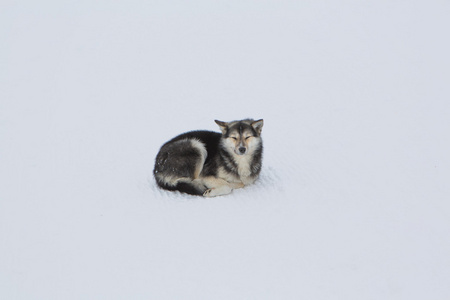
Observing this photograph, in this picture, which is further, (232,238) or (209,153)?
(209,153)

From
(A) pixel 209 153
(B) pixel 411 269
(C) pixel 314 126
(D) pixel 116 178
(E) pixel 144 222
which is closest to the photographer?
(B) pixel 411 269

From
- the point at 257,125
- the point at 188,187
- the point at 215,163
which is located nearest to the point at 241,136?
the point at 257,125

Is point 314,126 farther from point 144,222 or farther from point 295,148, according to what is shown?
point 144,222

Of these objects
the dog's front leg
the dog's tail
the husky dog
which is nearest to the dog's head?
the husky dog

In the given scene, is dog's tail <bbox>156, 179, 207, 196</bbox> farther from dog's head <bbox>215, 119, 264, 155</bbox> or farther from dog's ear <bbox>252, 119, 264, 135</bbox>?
dog's ear <bbox>252, 119, 264, 135</bbox>

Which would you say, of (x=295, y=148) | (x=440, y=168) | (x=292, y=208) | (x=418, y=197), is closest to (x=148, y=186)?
(x=292, y=208)

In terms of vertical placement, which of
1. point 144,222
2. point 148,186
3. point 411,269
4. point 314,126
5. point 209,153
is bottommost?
point 411,269

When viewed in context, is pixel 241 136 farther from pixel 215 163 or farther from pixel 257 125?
pixel 215 163
